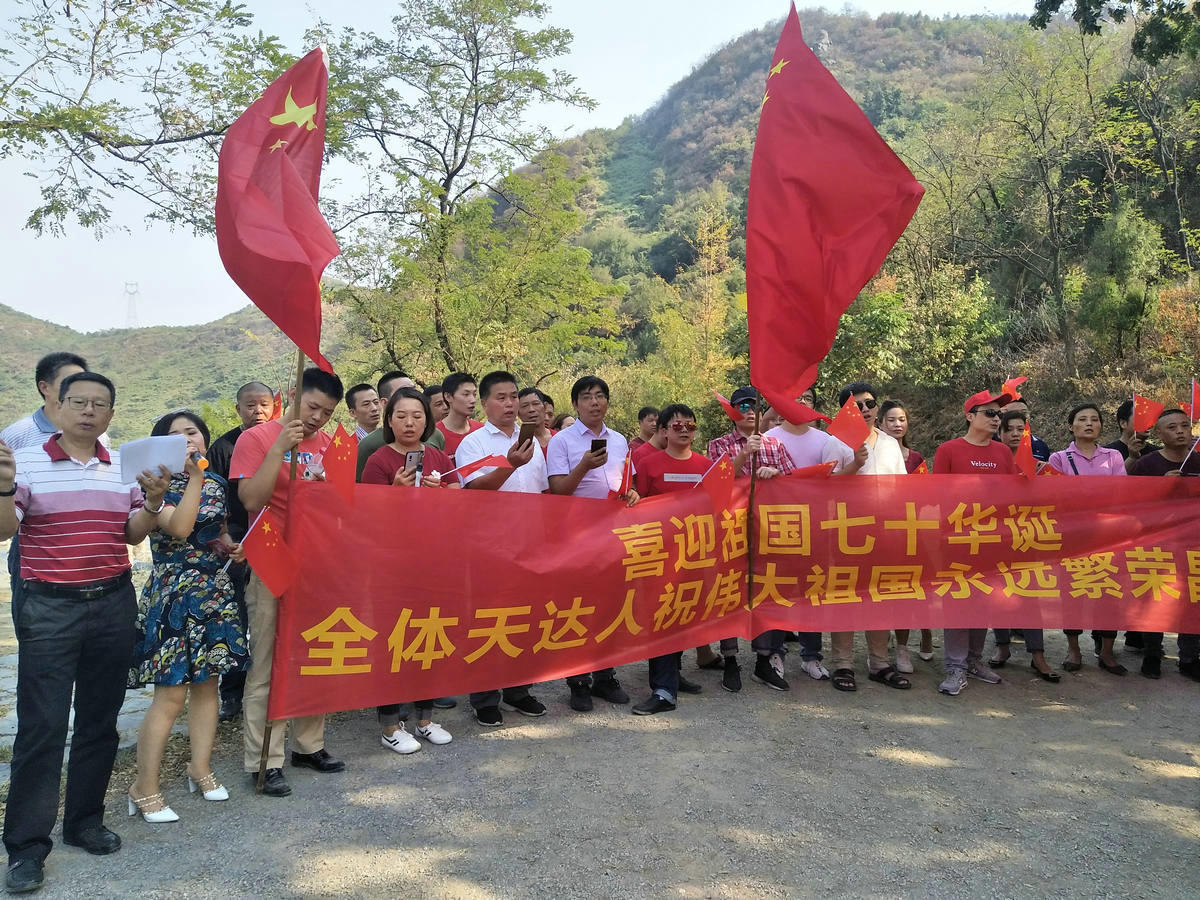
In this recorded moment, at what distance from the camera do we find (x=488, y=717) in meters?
4.70

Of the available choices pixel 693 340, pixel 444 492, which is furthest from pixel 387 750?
pixel 693 340

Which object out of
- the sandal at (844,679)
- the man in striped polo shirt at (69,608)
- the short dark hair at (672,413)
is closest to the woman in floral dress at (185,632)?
the man in striped polo shirt at (69,608)

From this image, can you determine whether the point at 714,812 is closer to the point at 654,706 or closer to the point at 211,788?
the point at 654,706

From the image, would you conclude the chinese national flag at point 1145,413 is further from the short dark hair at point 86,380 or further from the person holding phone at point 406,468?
the short dark hair at point 86,380

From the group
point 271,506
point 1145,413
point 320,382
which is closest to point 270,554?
point 271,506

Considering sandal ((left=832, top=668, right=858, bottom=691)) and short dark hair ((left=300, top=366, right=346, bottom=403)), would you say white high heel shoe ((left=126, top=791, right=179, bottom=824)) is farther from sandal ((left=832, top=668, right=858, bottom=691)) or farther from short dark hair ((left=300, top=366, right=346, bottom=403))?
sandal ((left=832, top=668, right=858, bottom=691))

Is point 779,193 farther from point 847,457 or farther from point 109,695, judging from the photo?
point 109,695

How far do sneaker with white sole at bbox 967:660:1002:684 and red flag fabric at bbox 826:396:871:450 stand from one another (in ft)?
6.01

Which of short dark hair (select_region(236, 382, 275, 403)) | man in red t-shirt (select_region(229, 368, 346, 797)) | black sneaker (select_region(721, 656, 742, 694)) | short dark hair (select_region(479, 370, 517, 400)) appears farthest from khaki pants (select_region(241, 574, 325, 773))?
black sneaker (select_region(721, 656, 742, 694))

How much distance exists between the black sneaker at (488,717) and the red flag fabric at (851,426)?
269cm

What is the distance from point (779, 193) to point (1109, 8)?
954 centimetres

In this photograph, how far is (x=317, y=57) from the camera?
3.88 m

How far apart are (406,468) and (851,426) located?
2.73 meters

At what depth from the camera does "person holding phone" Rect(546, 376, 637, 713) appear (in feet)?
16.1
